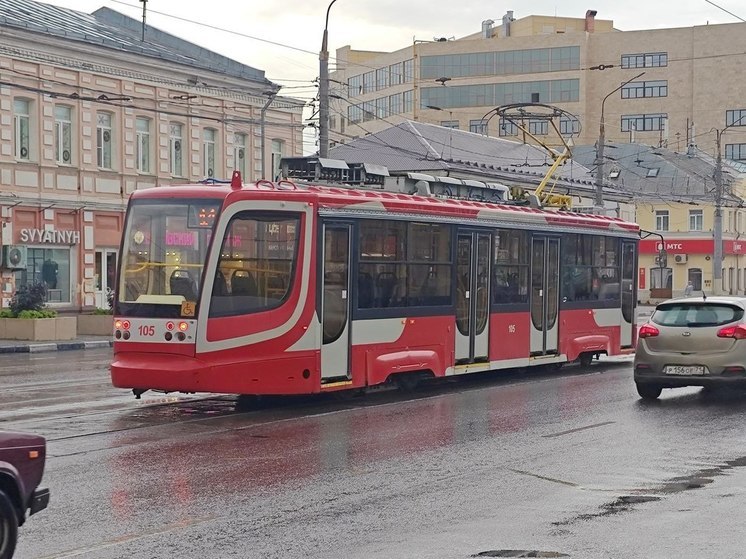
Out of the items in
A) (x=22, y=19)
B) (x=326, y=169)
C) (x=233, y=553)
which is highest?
(x=22, y=19)

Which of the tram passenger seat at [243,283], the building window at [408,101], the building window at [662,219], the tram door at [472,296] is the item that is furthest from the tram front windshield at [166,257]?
the building window at [408,101]

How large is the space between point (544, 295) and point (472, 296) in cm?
251

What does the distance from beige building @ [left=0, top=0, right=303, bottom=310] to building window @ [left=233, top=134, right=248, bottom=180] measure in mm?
37

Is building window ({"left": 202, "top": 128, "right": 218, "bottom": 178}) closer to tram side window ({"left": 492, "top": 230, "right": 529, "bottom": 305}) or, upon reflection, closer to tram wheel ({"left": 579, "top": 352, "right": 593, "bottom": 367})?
tram wheel ({"left": 579, "top": 352, "right": 593, "bottom": 367})

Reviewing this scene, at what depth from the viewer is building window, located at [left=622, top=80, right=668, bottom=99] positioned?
Result: 3770 inches

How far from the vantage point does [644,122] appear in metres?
96.6

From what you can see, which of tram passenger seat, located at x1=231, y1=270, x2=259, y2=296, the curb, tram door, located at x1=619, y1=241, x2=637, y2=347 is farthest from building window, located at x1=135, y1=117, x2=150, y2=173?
tram passenger seat, located at x1=231, y1=270, x2=259, y2=296

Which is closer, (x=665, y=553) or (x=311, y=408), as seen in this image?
(x=665, y=553)

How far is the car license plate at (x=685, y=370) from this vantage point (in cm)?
1747

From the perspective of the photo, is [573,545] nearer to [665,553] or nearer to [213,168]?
[665,553]

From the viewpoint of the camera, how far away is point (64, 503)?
9742 millimetres

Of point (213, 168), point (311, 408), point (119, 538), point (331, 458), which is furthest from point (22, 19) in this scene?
point (119, 538)

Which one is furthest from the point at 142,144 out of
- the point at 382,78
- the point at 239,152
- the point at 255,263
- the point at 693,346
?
the point at 382,78

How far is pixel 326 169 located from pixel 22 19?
75.2ft
